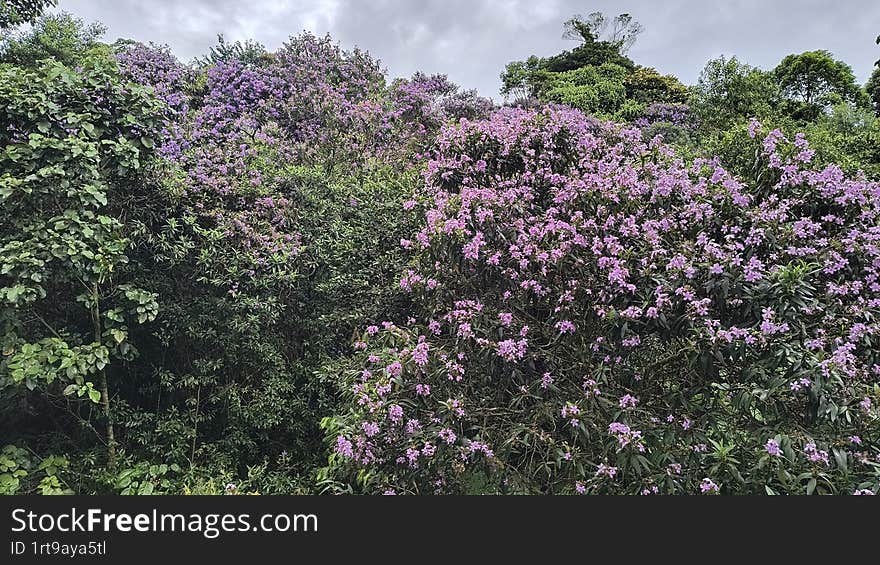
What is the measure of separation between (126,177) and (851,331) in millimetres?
4137

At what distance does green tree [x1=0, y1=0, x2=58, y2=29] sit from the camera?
8.41m

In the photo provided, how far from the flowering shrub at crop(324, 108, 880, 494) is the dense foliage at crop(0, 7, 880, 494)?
14mm

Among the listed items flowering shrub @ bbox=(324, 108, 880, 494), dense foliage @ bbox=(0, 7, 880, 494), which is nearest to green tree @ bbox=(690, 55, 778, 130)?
dense foliage @ bbox=(0, 7, 880, 494)

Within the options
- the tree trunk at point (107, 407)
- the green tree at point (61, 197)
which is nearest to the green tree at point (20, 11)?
the green tree at point (61, 197)

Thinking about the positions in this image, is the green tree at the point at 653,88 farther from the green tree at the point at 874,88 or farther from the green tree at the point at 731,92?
the green tree at the point at 731,92

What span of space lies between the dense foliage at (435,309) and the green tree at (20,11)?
5847 mm

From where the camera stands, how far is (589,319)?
100.0 inches

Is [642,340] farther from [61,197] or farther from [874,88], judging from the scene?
[874,88]

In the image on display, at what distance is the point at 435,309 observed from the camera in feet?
9.48

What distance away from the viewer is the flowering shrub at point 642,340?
2.08 metres

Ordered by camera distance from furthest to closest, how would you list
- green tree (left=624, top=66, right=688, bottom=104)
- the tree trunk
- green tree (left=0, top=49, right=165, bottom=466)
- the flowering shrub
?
green tree (left=624, top=66, right=688, bottom=104), the tree trunk, green tree (left=0, top=49, right=165, bottom=466), the flowering shrub

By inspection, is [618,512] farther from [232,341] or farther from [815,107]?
[815,107]

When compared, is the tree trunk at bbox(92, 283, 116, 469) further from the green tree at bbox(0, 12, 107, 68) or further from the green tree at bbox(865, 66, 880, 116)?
the green tree at bbox(865, 66, 880, 116)

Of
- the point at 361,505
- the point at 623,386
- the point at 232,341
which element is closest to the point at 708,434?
the point at 623,386
